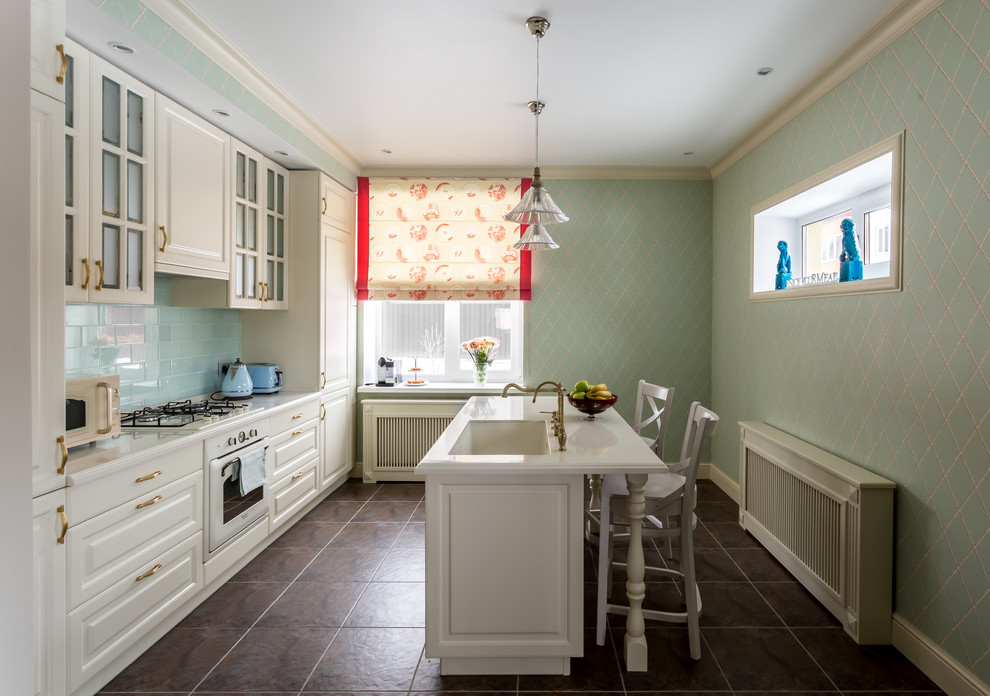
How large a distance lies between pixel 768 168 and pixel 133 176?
361cm

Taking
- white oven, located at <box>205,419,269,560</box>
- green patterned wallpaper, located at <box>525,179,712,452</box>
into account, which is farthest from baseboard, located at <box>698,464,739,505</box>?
white oven, located at <box>205,419,269,560</box>

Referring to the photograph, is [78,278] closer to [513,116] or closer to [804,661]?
[513,116]

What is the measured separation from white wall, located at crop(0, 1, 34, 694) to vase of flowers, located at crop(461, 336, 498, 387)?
4.31 meters

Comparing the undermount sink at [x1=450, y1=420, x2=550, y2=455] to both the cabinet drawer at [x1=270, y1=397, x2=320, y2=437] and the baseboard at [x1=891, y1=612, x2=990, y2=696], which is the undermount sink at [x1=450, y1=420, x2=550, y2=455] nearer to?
the cabinet drawer at [x1=270, y1=397, x2=320, y2=437]

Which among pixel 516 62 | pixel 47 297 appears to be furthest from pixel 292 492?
pixel 516 62

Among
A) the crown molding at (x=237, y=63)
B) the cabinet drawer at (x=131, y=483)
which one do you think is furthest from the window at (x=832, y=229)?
the cabinet drawer at (x=131, y=483)

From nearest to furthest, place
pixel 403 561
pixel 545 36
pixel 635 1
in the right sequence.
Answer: pixel 635 1 < pixel 545 36 < pixel 403 561

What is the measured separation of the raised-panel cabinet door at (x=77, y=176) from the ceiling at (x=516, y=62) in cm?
14

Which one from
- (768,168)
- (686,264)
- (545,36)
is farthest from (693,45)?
(686,264)

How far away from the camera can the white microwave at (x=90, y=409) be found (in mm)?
2039

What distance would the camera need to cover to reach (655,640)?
93.4 inches

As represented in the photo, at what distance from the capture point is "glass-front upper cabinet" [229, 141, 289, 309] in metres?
3.35

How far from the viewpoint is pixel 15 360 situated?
44 cm

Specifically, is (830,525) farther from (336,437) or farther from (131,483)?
(336,437)
